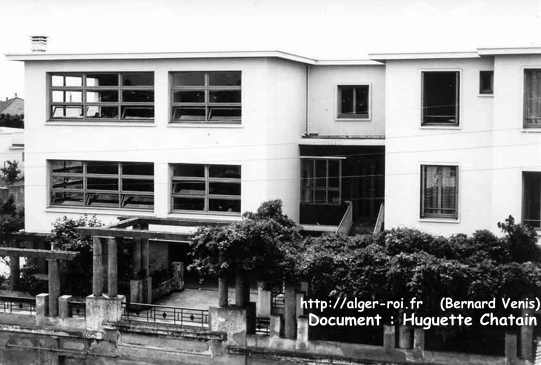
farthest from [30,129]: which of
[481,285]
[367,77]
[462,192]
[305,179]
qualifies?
[481,285]

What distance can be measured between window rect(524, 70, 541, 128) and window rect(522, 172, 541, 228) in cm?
169

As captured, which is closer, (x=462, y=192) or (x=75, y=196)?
(x=462, y=192)

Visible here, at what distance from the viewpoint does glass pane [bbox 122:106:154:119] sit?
31.5m

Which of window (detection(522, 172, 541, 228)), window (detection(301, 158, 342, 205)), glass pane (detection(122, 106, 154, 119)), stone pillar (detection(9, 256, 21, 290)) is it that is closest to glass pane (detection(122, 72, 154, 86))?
glass pane (detection(122, 106, 154, 119))

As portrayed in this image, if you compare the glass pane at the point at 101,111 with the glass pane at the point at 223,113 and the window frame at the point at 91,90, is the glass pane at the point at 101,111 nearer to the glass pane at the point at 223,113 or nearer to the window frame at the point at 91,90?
the window frame at the point at 91,90

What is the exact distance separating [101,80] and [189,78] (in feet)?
11.9

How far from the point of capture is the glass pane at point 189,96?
102 feet

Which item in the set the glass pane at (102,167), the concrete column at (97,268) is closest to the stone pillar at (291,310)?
the concrete column at (97,268)

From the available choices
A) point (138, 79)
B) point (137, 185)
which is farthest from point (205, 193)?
point (138, 79)

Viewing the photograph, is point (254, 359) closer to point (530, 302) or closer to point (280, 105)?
point (530, 302)

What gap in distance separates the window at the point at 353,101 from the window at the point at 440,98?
4.71m

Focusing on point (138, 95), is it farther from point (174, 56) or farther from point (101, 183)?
point (101, 183)

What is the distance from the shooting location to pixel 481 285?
2153 cm

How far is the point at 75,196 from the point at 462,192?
1481cm
